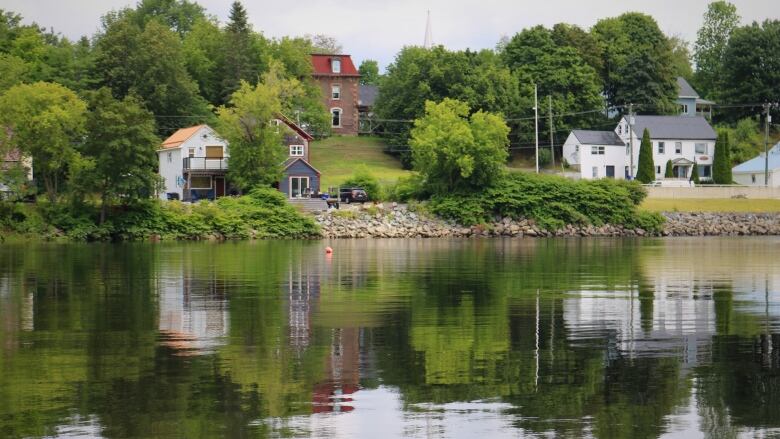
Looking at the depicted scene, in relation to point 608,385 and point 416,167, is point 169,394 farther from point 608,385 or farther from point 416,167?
point 416,167

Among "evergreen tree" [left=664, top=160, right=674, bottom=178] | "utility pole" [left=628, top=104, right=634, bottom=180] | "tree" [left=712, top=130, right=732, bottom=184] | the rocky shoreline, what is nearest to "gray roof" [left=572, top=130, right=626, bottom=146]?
"utility pole" [left=628, top=104, right=634, bottom=180]

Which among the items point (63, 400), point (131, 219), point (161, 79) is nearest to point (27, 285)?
point (63, 400)

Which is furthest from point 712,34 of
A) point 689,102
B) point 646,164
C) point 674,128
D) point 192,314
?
point 192,314

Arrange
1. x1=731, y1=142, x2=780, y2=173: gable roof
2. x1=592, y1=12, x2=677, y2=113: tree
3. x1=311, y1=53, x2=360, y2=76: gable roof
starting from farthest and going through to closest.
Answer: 1. x1=311, y1=53, x2=360, y2=76: gable roof
2. x1=592, y1=12, x2=677, y2=113: tree
3. x1=731, y1=142, x2=780, y2=173: gable roof

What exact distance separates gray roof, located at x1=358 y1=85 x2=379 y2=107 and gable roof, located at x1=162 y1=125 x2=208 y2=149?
150ft

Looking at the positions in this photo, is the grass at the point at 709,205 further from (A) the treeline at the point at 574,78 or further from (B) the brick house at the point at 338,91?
(B) the brick house at the point at 338,91

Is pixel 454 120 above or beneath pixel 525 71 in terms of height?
beneath

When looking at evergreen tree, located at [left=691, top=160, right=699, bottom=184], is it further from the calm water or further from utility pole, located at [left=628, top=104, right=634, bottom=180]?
the calm water

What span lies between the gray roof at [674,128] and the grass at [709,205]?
20072 millimetres

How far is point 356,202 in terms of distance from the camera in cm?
8769

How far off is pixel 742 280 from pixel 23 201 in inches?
2028

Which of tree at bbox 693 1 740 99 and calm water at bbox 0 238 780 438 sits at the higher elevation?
tree at bbox 693 1 740 99

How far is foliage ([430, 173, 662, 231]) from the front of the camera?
83.2 m

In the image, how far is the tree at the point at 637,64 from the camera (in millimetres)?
119938
